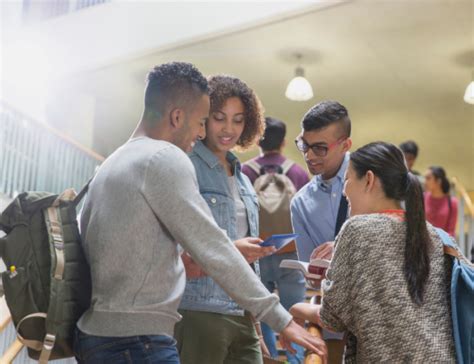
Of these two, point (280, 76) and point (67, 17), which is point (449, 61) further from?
point (67, 17)

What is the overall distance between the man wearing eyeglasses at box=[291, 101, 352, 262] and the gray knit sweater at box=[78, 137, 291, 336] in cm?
121

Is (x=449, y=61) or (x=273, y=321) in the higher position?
(x=449, y=61)

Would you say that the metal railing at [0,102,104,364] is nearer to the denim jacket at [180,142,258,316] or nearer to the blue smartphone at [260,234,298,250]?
the denim jacket at [180,142,258,316]

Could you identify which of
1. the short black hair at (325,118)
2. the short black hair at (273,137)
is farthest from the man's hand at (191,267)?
the short black hair at (273,137)

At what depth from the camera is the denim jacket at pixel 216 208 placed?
8.66ft

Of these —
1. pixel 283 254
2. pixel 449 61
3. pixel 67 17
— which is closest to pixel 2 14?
pixel 67 17

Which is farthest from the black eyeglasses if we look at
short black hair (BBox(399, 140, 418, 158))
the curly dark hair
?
short black hair (BBox(399, 140, 418, 158))

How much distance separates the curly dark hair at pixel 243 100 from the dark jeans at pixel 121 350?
1.33m

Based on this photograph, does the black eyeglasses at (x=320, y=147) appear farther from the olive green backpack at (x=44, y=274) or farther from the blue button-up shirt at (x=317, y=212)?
the olive green backpack at (x=44, y=274)

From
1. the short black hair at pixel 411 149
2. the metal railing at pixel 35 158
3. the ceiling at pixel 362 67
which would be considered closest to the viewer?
the short black hair at pixel 411 149

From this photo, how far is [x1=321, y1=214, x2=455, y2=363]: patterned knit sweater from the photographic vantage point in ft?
6.99

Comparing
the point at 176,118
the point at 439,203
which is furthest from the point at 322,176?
the point at 439,203

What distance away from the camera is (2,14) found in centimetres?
1177

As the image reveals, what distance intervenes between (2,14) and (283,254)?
364 inches
